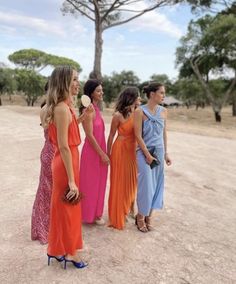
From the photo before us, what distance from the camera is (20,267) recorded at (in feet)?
9.52

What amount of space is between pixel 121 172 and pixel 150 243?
28.2 inches

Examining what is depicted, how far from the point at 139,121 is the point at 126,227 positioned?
42.1 inches

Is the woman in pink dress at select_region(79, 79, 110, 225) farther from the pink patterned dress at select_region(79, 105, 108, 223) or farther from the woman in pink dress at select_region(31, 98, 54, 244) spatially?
the woman in pink dress at select_region(31, 98, 54, 244)

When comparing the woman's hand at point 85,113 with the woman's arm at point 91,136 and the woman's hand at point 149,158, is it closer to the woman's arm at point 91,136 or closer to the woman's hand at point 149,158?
the woman's arm at point 91,136

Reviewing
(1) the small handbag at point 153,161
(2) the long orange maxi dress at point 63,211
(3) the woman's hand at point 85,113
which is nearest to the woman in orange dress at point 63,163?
(2) the long orange maxi dress at point 63,211

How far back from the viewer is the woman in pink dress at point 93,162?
3.53 metres

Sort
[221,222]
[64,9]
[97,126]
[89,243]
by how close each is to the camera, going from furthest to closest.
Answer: [64,9] → [221,222] → [97,126] → [89,243]

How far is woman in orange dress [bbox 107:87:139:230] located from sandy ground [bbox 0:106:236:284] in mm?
193

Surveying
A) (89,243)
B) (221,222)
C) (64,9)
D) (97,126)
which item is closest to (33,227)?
(89,243)

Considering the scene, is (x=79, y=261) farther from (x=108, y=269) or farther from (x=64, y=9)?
(x=64, y=9)

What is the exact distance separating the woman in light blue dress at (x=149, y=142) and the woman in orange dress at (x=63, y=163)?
94cm

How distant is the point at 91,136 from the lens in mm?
3500

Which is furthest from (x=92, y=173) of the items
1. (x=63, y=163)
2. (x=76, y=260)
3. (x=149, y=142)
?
(x=63, y=163)

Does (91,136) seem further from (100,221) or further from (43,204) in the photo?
(100,221)
